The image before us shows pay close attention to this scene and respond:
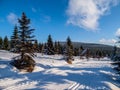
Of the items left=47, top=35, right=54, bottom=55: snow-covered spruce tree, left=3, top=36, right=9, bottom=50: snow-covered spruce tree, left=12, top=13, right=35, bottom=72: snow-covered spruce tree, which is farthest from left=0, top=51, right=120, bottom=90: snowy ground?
left=3, top=36, right=9, bottom=50: snow-covered spruce tree

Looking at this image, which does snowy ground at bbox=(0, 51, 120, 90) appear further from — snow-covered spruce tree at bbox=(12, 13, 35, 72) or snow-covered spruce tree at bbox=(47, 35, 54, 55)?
snow-covered spruce tree at bbox=(47, 35, 54, 55)

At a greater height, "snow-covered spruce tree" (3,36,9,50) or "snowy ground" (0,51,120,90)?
"snow-covered spruce tree" (3,36,9,50)

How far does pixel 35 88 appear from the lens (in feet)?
49.8

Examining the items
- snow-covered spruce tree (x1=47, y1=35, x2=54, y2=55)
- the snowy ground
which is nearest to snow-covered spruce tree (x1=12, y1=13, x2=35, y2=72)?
the snowy ground

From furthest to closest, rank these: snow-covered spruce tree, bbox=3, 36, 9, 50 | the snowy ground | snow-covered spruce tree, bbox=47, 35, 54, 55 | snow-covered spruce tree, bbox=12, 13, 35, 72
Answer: snow-covered spruce tree, bbox=3, 36, 9, 50 → snow-covered spruce tree, bbox=47, 35, 54, 55 → snow-covered spruce tree, bbox=12, 13, 35, 72 → the snowy ground

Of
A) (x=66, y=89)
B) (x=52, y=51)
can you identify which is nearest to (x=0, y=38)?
(x=52, y=51)

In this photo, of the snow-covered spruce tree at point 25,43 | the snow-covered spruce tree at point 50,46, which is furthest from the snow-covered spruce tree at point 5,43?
the snow-covered spruce tree at point 25,43

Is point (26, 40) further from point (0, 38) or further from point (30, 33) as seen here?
point (0, 38)

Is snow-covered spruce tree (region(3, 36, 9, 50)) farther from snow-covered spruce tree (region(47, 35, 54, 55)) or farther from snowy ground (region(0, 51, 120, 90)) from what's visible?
snowy ground (region(0, 51, 120, 90))

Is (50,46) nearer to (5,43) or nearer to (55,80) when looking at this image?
(5,43)

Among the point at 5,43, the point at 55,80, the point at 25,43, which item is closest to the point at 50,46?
the point at 5,43

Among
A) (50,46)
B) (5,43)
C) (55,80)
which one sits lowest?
(55,80)

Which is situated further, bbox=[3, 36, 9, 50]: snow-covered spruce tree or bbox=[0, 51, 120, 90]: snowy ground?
bbox=[3, 36, 9, 50]: snow-covered spruce tree

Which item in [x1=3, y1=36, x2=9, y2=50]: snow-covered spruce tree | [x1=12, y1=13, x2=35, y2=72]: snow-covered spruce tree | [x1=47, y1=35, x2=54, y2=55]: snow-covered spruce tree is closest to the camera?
[x1=12, y1=13, x2=35, y2=72]: snow-covered spruce tree
